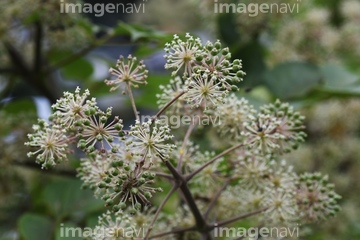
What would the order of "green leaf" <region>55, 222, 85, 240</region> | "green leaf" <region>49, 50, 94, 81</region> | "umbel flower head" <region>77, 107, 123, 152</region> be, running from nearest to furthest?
"umbel flower head" <region>77, 107, 123, 152</region>, "green leaf" <region>55, 222, 85, 240</region>, "green leaf" <region>49, 50, 94, 81</region>

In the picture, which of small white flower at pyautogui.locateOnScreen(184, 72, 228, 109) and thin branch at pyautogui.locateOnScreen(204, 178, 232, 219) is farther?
thin branch at pyautogui.locateOnScreen(204, 178, 232, 219)

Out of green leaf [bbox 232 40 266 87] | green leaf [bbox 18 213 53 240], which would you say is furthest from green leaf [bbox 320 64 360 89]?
green leaf [bbox 18 213 53 240]

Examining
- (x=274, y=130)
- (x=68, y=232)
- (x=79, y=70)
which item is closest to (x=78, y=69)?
(x=79, y=70)

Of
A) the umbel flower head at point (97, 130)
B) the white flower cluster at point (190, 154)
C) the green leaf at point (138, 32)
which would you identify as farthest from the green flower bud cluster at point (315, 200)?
the green leaf at point (138, 32)

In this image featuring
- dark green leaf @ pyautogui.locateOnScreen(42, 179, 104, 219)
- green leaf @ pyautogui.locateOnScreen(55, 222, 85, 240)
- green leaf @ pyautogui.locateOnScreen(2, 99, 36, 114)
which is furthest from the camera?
green leaf @ pyautogui.locateOnScreen(2, 99, 36, 114)

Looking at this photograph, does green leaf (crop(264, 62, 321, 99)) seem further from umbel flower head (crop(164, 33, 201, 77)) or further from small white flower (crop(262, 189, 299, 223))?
umbel flower head (crop(164, 33, 201, 77))

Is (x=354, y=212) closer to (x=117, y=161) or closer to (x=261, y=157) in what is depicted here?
(x=261, y=157)

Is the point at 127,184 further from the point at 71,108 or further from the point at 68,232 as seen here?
the point at 68,232
